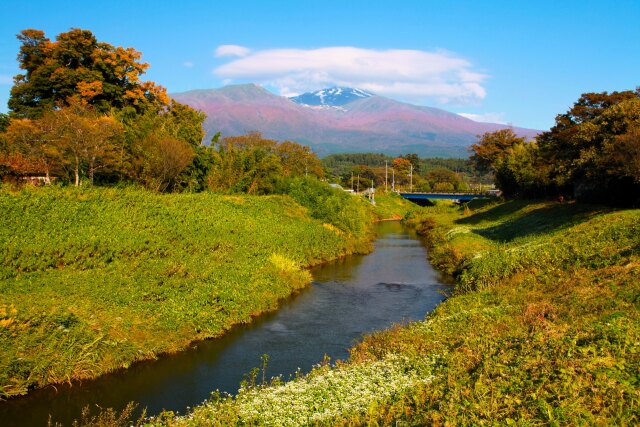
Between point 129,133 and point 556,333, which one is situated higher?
→ point 129,133

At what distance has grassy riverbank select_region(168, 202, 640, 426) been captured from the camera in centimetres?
782

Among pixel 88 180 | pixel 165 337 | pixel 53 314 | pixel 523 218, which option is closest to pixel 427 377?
pixel 165 337

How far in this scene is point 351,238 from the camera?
1620 inches

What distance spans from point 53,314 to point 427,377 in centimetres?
1057

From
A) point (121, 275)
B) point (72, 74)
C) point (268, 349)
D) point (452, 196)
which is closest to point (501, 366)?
point (268, 349)

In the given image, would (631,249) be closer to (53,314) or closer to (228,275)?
(228,275)

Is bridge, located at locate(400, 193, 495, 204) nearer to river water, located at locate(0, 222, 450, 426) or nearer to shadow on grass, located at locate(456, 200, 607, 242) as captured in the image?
shadow on grass, located at locate(456, 200, 607, 242)

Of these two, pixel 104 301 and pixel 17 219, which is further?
pixel 17 219

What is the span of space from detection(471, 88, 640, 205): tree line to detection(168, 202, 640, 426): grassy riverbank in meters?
9.48

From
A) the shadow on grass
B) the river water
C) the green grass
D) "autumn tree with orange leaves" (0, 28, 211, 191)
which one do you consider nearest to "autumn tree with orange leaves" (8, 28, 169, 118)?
"autumn tree with orange leaves" (0, 28, 211, 191)

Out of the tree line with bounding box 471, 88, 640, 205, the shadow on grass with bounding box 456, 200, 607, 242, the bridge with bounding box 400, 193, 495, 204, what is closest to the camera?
the tree line with bounding box 471, 88, 640, 205

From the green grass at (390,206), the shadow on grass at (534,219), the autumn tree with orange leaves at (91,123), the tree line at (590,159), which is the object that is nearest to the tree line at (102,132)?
the autumn tree with orange leaves at (91,123)

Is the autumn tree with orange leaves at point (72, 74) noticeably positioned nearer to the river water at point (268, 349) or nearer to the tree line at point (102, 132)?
the tree line at point (102, 132)

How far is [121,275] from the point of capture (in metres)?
19.2
